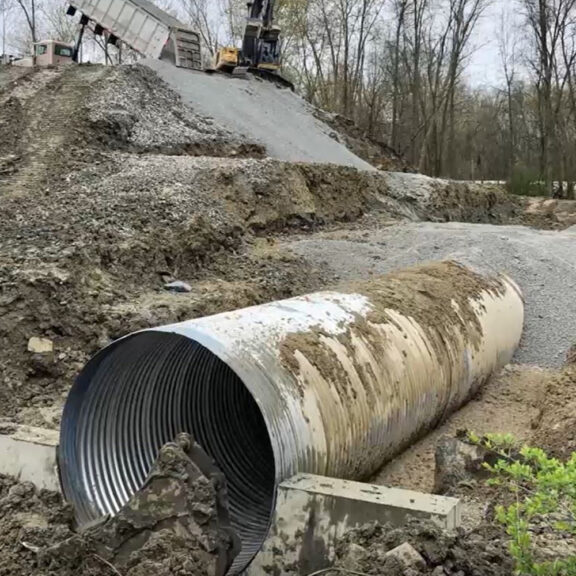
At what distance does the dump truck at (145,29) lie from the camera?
19.9m

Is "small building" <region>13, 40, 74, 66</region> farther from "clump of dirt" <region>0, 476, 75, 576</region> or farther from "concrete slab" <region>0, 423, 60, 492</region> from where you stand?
"clump of dirt" <region>0, 476, 75, 576</region>

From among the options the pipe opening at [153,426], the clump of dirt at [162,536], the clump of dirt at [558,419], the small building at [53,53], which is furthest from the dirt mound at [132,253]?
the small building at [53,53]

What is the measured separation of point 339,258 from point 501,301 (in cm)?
365

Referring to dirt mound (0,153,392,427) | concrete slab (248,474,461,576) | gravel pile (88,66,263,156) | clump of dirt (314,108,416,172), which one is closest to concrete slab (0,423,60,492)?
concrete slab (248,474,461,576)

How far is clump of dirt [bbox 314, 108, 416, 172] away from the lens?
71.6 ft

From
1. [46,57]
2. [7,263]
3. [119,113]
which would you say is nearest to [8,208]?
[7,263]

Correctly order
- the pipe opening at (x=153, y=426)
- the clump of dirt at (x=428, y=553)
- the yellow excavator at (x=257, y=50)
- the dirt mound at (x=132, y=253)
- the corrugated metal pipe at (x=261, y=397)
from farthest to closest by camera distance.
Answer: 1. the yellow excavator at (x=257, y=50)
2. the dirt mound at (x=132, y=253)
3. the pipe opening at (x=153, y=426)
4. the corrugated metal pipe at (x=261, y=397)
5. the clump of dirt at (x=428, y=553)

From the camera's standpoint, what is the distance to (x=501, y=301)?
7.72 m

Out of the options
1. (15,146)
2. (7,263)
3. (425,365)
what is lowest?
(425,365)

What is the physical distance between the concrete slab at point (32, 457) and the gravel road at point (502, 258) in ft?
17.3

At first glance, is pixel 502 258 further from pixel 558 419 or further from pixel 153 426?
pixel 153 426

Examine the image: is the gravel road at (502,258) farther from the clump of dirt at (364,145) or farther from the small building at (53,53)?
the small building at (53,53)

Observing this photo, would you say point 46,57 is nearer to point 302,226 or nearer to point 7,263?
point 302,226

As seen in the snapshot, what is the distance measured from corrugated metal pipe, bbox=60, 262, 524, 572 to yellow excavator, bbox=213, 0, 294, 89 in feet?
52.6
